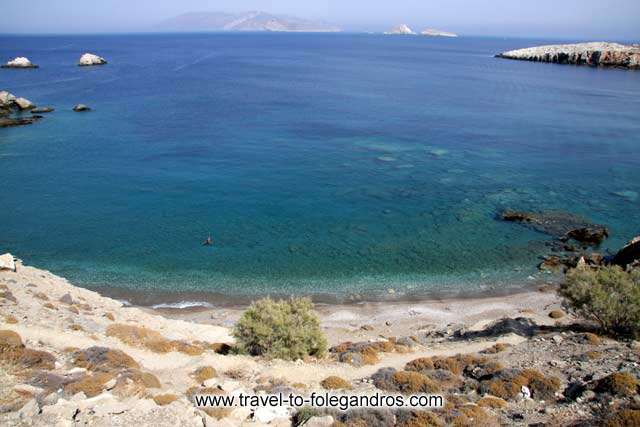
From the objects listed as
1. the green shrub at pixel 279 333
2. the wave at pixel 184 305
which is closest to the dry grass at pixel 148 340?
the green shrub at pixel 279 333

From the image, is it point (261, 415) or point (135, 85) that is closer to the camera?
point (261, 415)

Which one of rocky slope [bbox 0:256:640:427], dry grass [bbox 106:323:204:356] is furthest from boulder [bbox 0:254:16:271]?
dry grass [bbox 106:323:204:356]

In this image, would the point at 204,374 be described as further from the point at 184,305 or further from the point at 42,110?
the point at 42,110

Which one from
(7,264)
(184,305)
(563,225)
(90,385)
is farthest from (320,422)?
(563,225)

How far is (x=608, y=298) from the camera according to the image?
2356 cm

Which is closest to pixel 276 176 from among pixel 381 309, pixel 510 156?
pixel 381 309

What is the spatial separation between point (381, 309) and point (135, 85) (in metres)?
109

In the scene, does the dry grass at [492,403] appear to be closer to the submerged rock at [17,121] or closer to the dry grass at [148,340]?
the dry grass at [148,340]

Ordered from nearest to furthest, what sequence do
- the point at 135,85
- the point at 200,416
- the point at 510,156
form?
the point at 200,416 < the point at 510,156 < the point at 135,85

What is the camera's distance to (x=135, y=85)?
12188 cm

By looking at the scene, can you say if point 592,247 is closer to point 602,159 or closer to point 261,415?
point 602,159

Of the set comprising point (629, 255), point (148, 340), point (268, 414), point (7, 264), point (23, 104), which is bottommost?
point (148, 340)

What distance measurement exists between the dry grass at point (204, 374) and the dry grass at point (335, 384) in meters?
4.74

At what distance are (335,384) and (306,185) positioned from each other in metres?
37.7
